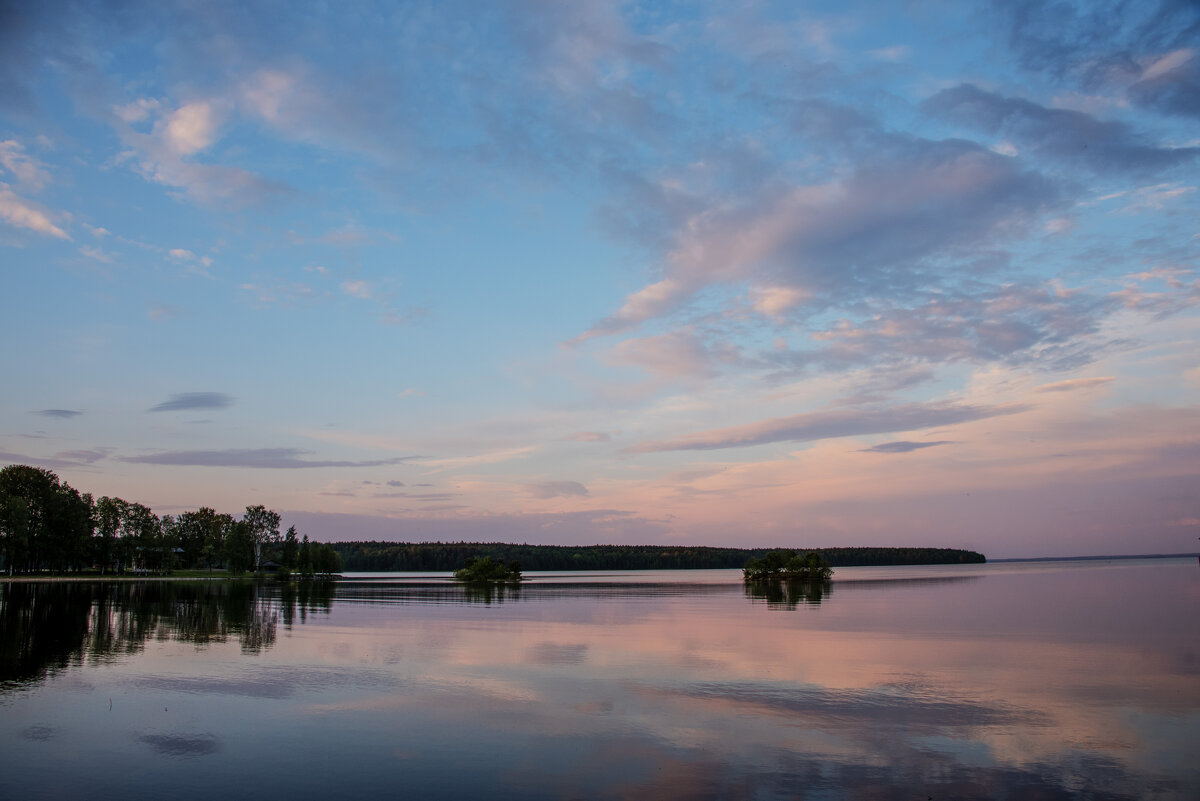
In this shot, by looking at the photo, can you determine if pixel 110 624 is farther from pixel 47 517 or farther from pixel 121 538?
pixel 121 538

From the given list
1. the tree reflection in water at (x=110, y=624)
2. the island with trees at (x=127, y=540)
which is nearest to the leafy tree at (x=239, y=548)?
the island with trees at (x=127, y=540)

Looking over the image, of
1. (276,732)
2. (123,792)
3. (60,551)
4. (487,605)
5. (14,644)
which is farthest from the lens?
(60,551)

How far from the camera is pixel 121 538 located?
14325 centimetres

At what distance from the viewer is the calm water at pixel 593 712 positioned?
58.0 ft

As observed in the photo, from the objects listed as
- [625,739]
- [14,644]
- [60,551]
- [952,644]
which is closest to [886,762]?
[625,739]

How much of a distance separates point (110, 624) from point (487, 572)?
9804 centimetres

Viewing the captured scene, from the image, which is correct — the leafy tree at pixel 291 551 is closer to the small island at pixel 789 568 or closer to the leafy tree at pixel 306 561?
the leafy tree at pixel 306 561

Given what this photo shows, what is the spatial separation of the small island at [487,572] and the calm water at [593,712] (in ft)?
313

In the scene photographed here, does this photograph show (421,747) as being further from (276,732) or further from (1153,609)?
(1153,609)

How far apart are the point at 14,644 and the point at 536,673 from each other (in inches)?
1045

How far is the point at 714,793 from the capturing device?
1669cm

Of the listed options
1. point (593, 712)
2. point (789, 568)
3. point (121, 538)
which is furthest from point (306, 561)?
point (593, 712)

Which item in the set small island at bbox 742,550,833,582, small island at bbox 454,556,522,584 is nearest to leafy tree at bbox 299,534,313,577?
small island at bbox 454,556,522,584

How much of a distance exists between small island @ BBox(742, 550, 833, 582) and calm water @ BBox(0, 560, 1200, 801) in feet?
299
